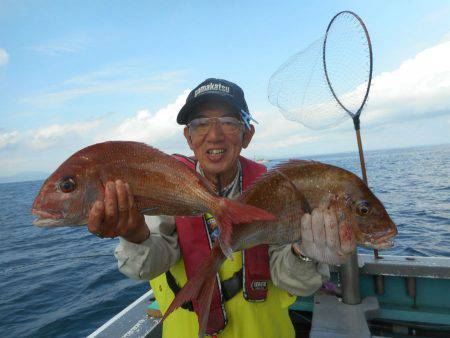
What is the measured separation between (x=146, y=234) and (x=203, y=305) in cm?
73

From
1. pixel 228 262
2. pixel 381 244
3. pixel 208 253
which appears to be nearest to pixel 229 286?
pixel 228 262

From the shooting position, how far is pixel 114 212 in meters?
2.16

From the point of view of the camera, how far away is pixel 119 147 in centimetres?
222

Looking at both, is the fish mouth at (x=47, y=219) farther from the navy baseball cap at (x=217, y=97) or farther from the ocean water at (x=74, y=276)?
the ocean water at (x=74, y=276)

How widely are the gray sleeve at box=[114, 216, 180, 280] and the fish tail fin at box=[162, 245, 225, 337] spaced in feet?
1.86

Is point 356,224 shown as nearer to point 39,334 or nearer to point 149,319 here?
point 149,319

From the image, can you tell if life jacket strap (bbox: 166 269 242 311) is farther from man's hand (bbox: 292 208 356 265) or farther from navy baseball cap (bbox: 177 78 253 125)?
navy baseball cap (bbox: 177 78 253 125)

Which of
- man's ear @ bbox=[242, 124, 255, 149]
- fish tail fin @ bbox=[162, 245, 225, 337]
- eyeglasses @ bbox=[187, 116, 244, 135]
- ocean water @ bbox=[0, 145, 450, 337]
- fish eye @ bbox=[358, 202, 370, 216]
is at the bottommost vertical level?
ocean water @ bbox=[0, 145, 450, 337]

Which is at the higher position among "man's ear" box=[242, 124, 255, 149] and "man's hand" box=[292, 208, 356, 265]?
"man's ear" box=[242, 124, 255, 149]

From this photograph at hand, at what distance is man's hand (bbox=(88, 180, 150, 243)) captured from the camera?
7.03 feet

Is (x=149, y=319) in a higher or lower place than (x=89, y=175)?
lower

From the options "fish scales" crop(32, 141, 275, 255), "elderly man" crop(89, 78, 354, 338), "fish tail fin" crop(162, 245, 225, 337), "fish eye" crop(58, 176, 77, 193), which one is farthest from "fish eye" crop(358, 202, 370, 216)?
"fish eye" crop(58, 176, 77, 193)

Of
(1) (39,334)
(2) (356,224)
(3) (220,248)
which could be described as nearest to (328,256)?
(2) (356,224)

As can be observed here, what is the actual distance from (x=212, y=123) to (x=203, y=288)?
1458 mm
